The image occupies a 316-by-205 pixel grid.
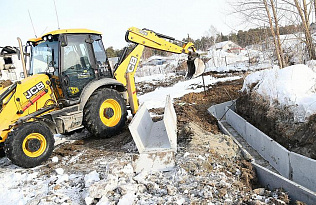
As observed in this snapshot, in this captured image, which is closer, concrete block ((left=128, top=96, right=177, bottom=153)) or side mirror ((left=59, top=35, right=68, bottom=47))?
concrete block ((left=128, top=96, right=177, bottom=153))

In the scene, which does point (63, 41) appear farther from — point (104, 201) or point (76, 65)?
point (104, 201)

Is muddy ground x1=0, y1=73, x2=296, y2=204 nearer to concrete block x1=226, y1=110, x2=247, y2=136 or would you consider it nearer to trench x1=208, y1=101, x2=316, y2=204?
trench x1=208, y1=101, x2=316, y2=204

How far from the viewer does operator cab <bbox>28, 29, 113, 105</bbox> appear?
17.1ft

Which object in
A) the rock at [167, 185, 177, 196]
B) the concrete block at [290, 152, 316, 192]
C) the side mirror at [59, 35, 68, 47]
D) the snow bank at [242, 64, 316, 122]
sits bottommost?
the concrete block at [290, 152, 316, 192]

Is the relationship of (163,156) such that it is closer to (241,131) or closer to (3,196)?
(3,196)

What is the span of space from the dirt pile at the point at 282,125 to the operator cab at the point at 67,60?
426 centimetres

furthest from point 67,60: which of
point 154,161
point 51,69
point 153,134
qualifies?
point 154,161

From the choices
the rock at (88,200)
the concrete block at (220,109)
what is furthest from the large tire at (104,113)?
the concrete block at (220,109)

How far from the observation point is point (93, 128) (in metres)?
5.46

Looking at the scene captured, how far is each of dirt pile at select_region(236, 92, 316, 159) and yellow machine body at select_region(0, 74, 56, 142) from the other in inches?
198

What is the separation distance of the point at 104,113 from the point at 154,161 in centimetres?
211

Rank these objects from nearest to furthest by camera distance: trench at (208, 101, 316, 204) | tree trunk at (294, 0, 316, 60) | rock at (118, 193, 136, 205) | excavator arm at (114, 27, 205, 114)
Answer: rock at (118, 193, 136, 205) < trench at (208, 101, 316, 204) < excavator arm at (114, 27, 205, 114) < tree trunk at (294, 0, 316, 60)

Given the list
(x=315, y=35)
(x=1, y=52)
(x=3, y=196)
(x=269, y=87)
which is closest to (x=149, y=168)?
(x=3, y=196)

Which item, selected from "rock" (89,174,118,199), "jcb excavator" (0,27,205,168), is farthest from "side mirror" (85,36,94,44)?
"rock" (89,174,118,199)
